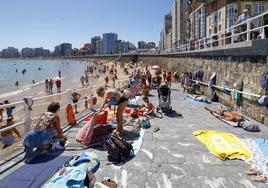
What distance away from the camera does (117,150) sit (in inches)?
201

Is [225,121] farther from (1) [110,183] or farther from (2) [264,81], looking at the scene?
(1) [110,183]

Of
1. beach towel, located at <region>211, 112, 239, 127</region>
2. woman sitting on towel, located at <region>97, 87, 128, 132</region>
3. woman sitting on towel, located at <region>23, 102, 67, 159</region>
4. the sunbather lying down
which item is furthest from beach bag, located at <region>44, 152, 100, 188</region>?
the sunbather lying down

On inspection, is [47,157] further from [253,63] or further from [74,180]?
[253,63]

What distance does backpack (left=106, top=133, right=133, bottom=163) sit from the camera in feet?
16.6

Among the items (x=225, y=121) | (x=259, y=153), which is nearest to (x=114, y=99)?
(x=259, y=153)

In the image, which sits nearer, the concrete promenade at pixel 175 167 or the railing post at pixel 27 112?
the concrete promenade at pixel 175 167

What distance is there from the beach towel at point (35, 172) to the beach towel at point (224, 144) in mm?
3007

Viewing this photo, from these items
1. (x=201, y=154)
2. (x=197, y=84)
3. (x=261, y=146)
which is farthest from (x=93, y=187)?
(x=197, y=84)

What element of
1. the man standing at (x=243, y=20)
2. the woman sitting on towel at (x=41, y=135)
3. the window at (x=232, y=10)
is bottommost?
the woman sitting on towel at (x=41, y=135)

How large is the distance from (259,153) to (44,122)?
14.2 ft

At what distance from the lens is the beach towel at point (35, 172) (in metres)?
4.12

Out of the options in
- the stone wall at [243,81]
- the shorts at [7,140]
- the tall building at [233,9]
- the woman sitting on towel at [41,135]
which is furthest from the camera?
the tall building at [233,9]

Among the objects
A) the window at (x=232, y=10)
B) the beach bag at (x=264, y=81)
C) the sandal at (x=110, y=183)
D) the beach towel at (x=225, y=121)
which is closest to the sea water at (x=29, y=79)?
the beach towel at (x=225, y=121)

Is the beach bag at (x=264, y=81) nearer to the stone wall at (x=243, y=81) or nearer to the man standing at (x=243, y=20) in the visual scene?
the stone wall at (x=243, y=81)
